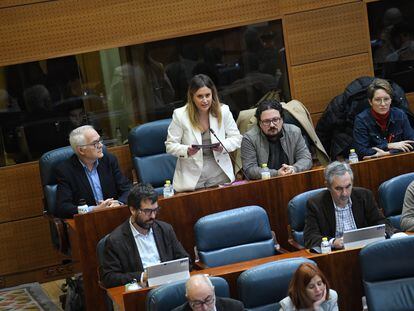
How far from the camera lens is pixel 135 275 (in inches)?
265

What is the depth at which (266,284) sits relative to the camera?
6.14 m

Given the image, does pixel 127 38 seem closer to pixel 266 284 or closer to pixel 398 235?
pixel 398 235

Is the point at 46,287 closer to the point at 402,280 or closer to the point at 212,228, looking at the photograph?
the point at 212,228

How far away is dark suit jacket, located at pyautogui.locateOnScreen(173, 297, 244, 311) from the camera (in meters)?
5.88

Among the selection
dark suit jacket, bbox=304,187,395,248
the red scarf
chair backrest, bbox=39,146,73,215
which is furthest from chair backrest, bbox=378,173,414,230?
chair backrest, bbox=39,146,73,215

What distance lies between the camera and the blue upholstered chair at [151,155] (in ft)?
28.0

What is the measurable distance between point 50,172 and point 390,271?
3089 mm

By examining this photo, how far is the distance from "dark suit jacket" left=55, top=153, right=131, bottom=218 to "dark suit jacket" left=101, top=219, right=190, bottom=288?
1.10 meters

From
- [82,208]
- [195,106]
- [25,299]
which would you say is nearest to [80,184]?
[82,208]

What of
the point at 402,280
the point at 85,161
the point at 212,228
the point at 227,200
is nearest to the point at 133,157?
the point at 85,161

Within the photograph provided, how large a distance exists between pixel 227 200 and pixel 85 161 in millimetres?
1199

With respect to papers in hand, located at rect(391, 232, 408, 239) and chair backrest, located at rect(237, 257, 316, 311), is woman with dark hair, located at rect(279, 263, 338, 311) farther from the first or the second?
papers in hand, located at rect(391, 232, 408, 239)

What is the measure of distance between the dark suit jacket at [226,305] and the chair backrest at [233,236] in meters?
1.12

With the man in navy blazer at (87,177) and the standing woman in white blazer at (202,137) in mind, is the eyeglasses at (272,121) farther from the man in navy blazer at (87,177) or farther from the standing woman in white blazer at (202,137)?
the man in navy blazer at (87,177)
